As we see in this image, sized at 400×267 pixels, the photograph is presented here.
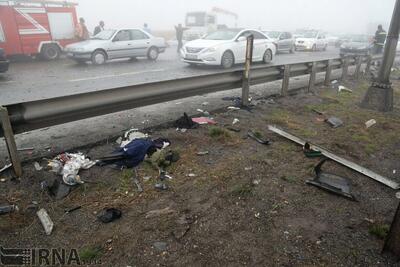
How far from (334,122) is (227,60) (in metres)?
7.98

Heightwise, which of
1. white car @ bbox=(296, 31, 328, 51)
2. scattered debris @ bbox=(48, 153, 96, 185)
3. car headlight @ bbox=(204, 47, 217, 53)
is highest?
car headlight @ bbox=(204, 47, 217, 53)

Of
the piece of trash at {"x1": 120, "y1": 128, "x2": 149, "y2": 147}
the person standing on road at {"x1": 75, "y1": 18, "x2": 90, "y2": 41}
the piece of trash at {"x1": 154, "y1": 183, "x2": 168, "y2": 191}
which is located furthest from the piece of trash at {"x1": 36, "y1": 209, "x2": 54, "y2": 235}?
the person standing on road at {"x1": 75, "y1": 18, "x2": 90, "y2": 41}

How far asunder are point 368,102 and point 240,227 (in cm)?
597

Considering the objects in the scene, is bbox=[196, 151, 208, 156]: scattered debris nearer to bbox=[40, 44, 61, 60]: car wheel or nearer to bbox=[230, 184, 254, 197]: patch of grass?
bbox=[230, 184, 254, 197]: patch of grass

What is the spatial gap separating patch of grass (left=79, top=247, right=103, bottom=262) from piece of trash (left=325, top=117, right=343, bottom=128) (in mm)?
4708

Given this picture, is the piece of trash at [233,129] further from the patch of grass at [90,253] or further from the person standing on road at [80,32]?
the person standing on road at [80,32]

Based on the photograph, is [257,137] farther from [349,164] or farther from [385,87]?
[385,87]

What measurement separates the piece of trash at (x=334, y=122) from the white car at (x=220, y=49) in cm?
753

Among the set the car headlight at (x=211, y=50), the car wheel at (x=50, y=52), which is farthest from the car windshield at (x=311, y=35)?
the car wheel at (x=50, y=52)

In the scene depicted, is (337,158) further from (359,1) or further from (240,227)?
(359,1)

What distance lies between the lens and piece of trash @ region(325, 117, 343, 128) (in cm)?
573

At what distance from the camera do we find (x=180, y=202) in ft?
10.6

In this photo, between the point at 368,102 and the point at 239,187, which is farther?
the point at 368,102

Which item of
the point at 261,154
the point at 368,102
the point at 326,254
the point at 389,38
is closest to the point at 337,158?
the point at 261,154
